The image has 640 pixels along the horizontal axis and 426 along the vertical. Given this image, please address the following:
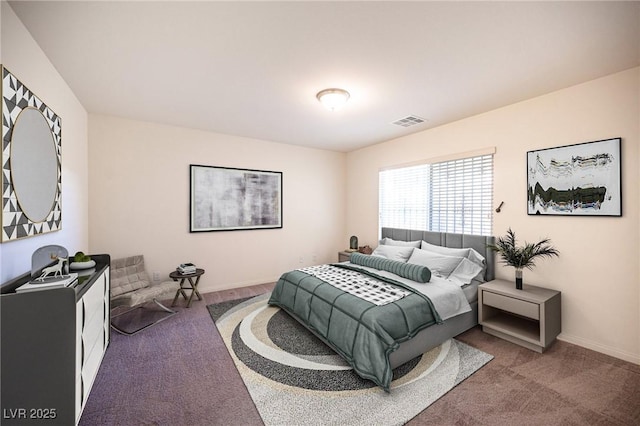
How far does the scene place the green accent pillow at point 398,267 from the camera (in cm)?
297

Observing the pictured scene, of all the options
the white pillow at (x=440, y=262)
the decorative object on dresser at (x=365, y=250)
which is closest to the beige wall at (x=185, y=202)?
the decorative object on dresser at (x=365, y=250)

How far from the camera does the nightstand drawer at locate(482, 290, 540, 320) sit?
2609mm

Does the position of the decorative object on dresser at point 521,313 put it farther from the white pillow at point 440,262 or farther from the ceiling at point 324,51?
the ceiling at point 324,51

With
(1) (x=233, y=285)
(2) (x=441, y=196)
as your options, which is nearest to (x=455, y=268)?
(2) (x=441, y=196)

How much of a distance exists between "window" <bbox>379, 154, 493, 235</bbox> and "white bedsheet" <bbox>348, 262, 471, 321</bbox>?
3.70 feet

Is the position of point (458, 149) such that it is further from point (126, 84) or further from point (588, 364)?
point (126, 84)

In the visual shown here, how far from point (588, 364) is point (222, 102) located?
176 inches

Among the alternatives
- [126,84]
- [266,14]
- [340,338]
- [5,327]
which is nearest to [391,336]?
[340,338]

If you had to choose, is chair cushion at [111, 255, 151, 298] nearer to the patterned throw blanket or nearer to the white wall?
the white wall

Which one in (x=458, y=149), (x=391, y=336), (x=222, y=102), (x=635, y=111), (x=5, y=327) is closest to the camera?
(x=5, y=327)

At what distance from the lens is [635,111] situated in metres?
2.41

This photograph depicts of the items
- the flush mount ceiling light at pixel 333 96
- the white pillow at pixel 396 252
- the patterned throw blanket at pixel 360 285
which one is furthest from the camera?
the white pillow at pixel 396 252

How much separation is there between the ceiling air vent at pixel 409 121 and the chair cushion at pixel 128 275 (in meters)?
4.04

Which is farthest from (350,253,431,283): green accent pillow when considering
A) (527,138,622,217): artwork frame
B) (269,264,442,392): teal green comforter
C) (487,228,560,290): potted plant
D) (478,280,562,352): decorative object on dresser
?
(527,138,622,217): artwork frame
